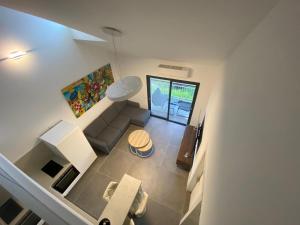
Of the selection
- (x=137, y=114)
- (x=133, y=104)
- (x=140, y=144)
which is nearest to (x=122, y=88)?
(x=140, y=144)

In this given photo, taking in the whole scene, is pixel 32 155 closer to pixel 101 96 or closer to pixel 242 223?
pixel 101 96

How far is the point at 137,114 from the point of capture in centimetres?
505

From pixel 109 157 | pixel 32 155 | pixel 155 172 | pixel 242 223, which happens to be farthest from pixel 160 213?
pixel 32 155

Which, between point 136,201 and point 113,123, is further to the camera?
point 113,123

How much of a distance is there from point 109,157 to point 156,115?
2.47 m

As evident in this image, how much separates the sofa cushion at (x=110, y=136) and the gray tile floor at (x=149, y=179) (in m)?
0.25

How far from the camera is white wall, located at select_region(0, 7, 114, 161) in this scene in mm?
2338

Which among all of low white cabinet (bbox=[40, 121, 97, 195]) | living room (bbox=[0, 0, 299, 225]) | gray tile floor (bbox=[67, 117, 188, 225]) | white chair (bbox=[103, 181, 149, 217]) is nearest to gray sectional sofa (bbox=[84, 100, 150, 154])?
living room (bbox=[0, 0, 299, 225])

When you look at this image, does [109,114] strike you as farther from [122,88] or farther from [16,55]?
[122,88]

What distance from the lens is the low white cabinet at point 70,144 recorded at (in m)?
2.95

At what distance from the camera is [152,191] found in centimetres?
333

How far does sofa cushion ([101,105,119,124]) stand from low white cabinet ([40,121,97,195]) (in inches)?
50.1

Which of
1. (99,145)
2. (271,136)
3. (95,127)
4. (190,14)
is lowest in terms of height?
(99,145)

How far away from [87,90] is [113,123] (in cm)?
146
